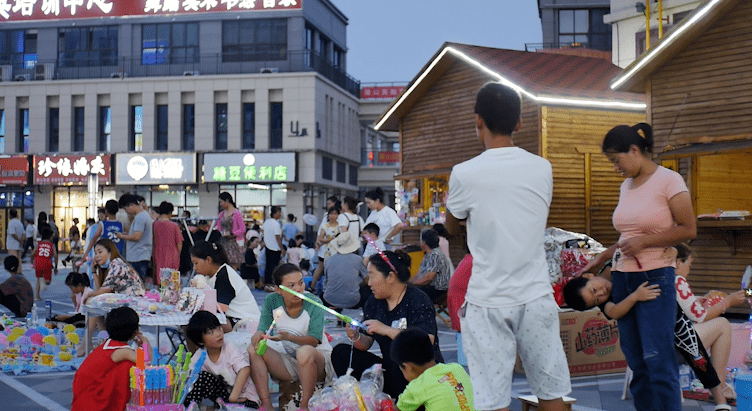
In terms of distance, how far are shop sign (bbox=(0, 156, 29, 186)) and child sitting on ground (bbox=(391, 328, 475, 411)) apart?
121 feet

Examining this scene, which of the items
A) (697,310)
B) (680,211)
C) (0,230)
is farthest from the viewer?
(0,230)

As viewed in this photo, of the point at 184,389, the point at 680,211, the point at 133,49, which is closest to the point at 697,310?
the point at 680,211

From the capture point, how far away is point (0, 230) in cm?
3881

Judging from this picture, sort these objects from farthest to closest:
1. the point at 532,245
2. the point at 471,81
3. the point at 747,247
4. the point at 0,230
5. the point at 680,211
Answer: the point at 0,230
the point at 471,81
the point at 747,247
the point at 680,211
the point at 532,245

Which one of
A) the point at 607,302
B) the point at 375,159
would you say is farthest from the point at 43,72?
the point at 607,302

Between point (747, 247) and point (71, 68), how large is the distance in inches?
1373

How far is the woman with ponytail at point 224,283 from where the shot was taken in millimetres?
7004

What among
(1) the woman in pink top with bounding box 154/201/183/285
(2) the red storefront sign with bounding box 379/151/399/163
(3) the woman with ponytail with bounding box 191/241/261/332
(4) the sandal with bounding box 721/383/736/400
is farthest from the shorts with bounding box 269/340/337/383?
(2) the red storefront sign with bounding box 379/151/399/163

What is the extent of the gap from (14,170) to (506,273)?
38826mm

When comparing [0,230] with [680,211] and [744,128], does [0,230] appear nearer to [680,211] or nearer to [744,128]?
[744,128]

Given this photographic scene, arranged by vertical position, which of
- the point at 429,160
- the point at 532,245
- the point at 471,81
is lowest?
the point at 532,245

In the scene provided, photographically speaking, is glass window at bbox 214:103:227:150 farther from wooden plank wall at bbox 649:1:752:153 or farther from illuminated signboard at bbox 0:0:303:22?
wooden plank wall at bbox 649:1:752:153

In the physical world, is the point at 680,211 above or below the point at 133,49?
below

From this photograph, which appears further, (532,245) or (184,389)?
(184,389)
